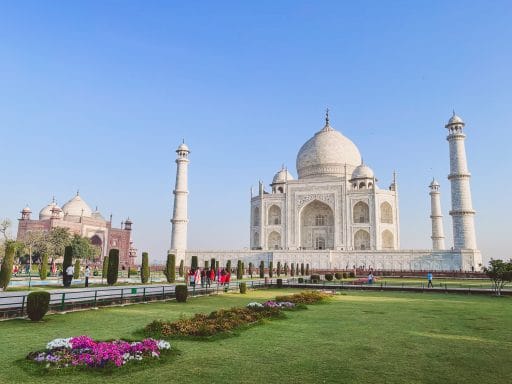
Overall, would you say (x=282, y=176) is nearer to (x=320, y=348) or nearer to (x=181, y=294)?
(x=181, y=294)

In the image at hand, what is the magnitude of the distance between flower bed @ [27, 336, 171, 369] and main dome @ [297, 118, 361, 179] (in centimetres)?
4594

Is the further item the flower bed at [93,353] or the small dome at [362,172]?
the small dome at [362,172]

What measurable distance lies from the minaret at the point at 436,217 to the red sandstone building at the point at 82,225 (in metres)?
36.8

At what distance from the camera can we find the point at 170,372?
18.4ft

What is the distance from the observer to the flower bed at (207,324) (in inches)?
317

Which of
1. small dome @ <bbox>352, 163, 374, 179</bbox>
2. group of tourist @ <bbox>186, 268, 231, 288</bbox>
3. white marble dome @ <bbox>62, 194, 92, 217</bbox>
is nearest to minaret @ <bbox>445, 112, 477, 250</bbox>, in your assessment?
small dome @ <bbox>352, 163, 374, 179</bbox>

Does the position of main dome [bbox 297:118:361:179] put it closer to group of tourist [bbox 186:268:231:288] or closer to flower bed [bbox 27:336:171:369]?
group of tourist [bbox 186:268:231:288]

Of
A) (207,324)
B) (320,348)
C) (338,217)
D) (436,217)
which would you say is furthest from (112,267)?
(436,217)

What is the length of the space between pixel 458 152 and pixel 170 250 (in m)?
30.1

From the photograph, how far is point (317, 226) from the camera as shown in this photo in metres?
48.7

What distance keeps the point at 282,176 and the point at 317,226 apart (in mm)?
8510

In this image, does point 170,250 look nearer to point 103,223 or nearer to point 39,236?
point 39,236

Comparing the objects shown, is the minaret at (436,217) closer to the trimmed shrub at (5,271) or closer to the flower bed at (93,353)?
the trimmed shrub at (5,271)

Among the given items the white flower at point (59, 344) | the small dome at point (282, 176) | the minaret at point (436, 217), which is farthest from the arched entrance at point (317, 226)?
the white flower at point (59, 344)
